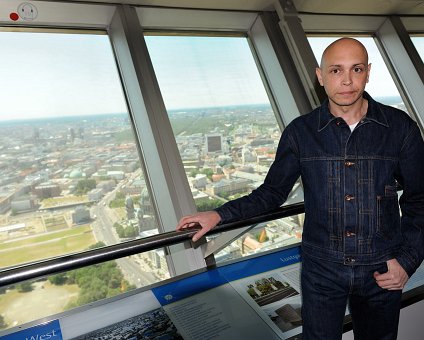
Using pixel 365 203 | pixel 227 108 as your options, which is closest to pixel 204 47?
pixel 227 108

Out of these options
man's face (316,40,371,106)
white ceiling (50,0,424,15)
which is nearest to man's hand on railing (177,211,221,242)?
man's face (316,40,371,106)

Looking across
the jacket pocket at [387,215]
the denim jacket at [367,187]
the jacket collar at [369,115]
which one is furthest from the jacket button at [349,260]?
the jacket collar at [369,115]

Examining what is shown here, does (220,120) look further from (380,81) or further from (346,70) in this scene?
(380,81)

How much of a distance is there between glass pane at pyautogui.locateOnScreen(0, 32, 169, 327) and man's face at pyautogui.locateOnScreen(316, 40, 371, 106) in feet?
6.17

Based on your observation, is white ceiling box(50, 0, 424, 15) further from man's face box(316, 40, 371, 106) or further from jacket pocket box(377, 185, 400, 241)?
jacket pocket box(377, 185, 400, 241)

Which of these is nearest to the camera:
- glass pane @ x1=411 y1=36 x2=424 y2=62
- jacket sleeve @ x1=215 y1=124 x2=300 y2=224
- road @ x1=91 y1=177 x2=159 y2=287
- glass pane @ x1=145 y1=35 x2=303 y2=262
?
jacket sleeve @ x1=215 y1=124 x2=300 y2=224

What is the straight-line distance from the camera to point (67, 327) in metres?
1.25

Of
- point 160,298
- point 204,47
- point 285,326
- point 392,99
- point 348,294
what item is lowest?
point 285,326

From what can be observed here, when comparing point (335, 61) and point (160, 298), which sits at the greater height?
point (335, 61)

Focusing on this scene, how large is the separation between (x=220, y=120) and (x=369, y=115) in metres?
2.04

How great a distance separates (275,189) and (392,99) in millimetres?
3404

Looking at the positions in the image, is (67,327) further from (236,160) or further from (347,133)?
(236,160)

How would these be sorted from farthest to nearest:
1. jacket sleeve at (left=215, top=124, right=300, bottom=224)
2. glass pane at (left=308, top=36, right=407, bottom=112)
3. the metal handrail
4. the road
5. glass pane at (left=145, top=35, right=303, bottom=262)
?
glass pane at (left=308, top=36, right=407, bottom=112), glass pane at (left=145, top=35, right=303, bottom=262), the road, jacket sleeve at (left=215, top=124, right=300, bottom=224), the metal handrail

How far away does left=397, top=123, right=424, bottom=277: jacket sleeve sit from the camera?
1162mm
